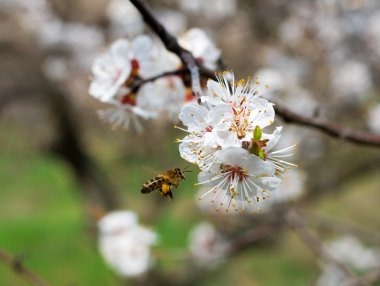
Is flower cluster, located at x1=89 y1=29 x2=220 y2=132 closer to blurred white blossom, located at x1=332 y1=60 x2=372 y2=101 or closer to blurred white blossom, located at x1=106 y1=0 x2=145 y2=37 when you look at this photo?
blurred white blossom, located at x1=332 y1=60 x2=372 y2=101

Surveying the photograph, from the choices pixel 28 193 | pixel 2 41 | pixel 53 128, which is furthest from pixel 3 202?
pixel 53 128

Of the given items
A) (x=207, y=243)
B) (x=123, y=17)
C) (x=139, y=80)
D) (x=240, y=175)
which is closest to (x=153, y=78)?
(x=139, y=80)

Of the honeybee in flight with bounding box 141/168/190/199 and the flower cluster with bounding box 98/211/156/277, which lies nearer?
the honeybee in flight with bounding box 141/168/190/199

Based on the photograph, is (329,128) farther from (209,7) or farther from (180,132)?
(180,132)

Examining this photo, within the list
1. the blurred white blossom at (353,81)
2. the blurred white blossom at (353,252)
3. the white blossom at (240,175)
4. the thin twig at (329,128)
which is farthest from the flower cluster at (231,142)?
the blurred white blossom at (353,252)

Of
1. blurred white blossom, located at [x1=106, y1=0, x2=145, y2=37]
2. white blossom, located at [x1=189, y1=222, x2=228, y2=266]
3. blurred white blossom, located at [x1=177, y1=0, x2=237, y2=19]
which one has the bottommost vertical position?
white blossom, located at [x1=189, y1=222, x2=228, y2=266]

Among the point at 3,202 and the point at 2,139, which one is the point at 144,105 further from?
the point at 3,202

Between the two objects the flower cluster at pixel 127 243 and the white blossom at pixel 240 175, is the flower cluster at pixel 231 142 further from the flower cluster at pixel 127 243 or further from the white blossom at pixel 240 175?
the flower cluster at pixel 127 243

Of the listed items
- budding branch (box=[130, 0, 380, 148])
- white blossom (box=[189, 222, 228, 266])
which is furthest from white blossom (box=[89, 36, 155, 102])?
white blossom (box=[189, 222, 228, 266])
